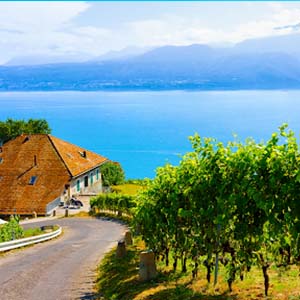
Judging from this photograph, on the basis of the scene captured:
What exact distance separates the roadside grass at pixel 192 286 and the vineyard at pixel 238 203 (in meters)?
0.26

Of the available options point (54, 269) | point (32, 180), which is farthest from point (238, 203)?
A: point (32, 180)

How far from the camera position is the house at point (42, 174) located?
58.9m

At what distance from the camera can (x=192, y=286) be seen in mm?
12531

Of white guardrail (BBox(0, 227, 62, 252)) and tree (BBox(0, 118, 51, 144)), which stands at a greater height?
tree (BBox(0, 118, 51, 144))

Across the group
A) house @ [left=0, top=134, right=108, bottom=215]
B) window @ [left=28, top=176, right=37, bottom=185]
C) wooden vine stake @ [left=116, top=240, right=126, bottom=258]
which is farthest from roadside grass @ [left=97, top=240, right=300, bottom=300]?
window @ [left=28, top=176, right=37, bottom=185]

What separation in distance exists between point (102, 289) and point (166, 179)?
3864mm

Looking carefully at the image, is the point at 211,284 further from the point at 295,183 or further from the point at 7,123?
the point at 7,123

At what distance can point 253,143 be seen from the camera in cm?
996

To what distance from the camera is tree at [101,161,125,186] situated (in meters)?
79.0

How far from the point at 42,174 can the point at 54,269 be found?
45260 mm

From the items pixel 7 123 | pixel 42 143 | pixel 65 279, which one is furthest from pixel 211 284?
pixel 7 123

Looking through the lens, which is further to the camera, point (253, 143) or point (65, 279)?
point (65, 279)

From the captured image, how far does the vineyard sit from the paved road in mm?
3891

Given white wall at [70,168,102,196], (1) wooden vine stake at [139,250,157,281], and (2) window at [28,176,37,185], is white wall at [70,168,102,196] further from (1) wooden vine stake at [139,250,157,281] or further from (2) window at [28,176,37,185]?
(1) wooden vine stake at [139,250,157,281]
